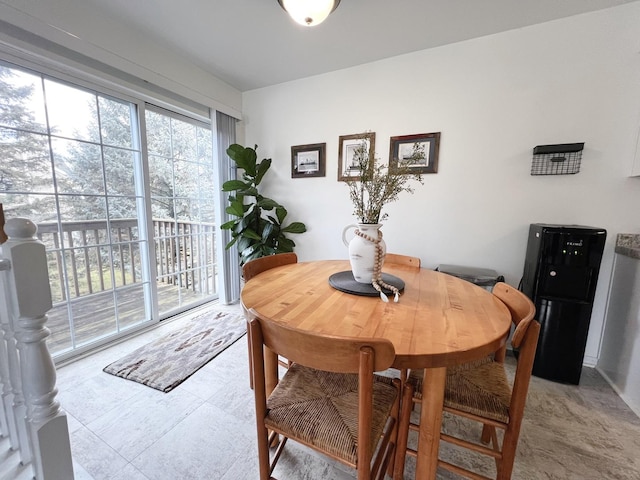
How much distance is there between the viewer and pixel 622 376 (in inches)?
65.2

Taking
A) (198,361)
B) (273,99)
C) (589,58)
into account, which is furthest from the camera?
(273,99)

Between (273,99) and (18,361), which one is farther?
(273,99)

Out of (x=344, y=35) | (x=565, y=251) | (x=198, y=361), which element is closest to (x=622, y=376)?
(x=565, y=251)

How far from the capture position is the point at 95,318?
218cm

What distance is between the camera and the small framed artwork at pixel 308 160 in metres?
2.72

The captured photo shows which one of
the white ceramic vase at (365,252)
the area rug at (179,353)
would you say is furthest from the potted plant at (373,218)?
the area rug at (179,353)

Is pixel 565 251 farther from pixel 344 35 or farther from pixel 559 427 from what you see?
pixel 344 35

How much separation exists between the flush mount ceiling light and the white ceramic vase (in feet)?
4.48

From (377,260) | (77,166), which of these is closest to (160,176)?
(77,166)

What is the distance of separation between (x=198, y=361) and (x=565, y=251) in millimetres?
2724

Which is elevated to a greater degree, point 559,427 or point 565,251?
point 565,251

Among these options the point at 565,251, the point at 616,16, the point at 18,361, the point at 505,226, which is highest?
the point at 616,16

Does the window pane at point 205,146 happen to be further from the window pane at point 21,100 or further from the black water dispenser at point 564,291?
the black water dispenser at point 564,291

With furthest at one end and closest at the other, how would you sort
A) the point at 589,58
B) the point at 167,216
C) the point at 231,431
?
the point at 167,216, the point at 589,58, the point at 231,431
